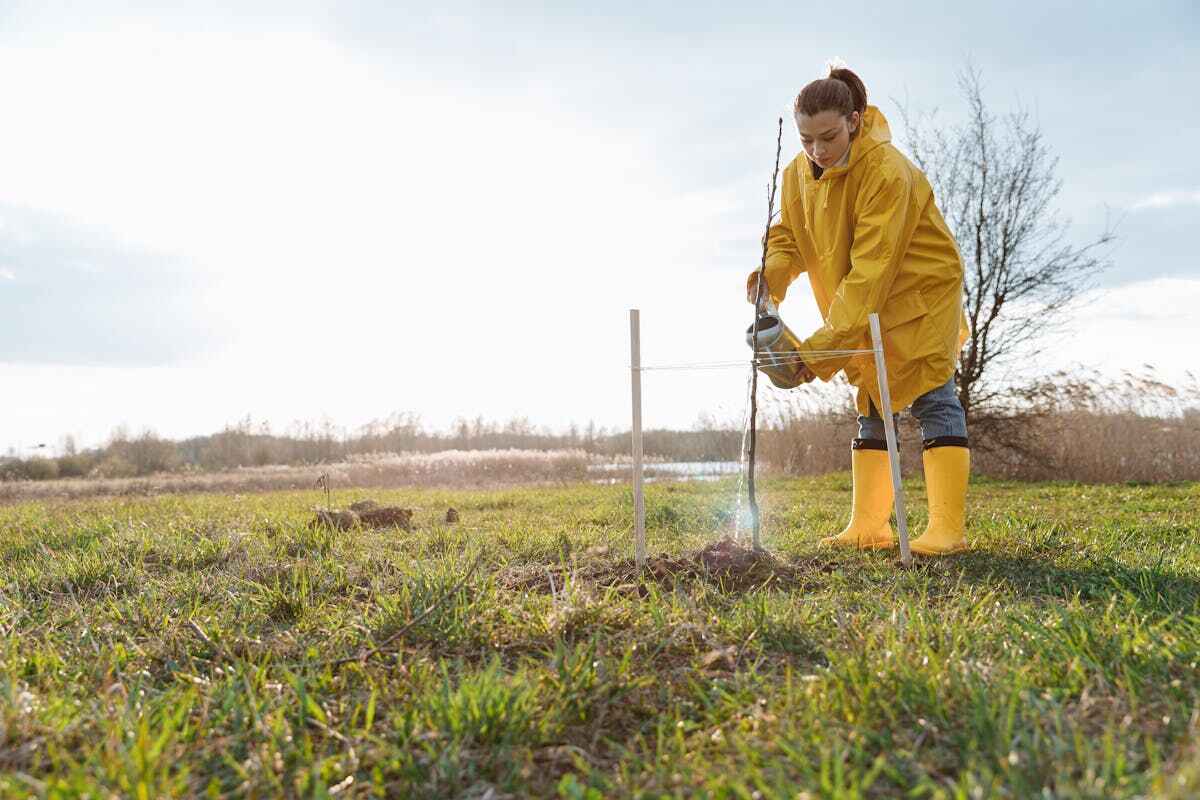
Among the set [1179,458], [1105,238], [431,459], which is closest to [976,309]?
[1105,238]

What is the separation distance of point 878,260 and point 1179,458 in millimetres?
10175

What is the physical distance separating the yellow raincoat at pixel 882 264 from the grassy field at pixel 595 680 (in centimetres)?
97

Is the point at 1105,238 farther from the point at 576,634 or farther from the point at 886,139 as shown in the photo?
the point at 576,634

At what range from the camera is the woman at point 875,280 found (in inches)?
148

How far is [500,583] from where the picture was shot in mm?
3178

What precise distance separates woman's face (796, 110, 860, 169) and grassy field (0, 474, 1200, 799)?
189cm

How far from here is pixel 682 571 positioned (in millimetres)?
3283

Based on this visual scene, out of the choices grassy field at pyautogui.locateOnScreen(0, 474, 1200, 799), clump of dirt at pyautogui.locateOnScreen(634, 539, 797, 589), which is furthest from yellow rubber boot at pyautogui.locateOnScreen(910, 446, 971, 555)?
clump of dirt at pyautogui.locateOnScreen(634, 539, 797, 589)

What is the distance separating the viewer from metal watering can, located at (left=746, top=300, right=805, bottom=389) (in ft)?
12.1

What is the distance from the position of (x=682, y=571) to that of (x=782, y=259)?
1945 millimetres

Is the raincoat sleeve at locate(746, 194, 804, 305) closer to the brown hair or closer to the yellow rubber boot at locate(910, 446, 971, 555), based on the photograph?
the brown hair

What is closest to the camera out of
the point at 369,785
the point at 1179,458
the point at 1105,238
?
the point at 369,785

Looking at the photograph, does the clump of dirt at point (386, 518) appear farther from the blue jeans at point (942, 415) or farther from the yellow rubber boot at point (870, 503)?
the blue jeans at point (942, 415)

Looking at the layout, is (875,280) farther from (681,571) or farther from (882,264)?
(681,571)
